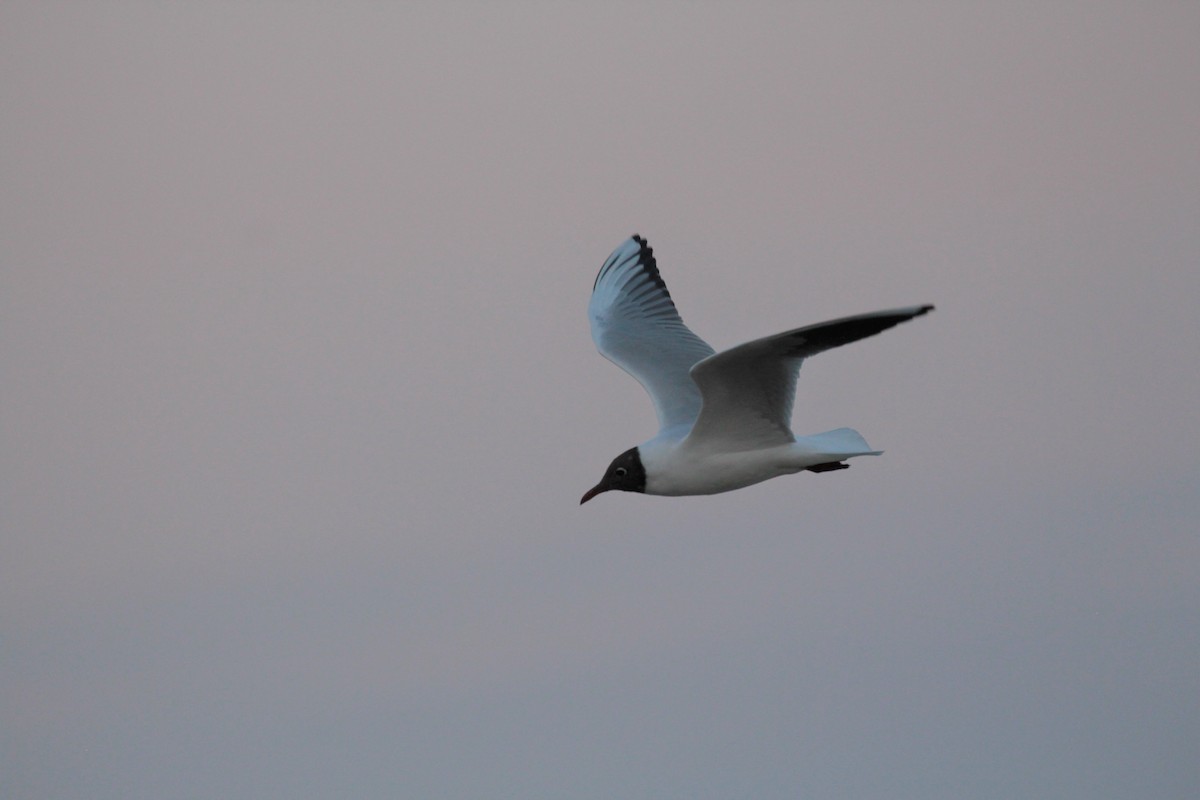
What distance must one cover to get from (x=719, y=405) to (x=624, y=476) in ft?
3.24

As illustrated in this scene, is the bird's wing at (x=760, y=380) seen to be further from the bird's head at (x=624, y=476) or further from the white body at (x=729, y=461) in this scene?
the bird's head at (x=624, y=476)

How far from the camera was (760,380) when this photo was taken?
8289 millimetres

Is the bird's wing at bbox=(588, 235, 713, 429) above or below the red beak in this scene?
above

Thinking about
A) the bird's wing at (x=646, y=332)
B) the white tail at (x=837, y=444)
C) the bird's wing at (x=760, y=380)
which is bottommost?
the white tail at (x=837, y=444)

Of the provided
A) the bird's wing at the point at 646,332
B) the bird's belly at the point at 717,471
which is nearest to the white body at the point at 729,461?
the bird's belly at the point at 717,471

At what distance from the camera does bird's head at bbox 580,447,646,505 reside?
9.10m

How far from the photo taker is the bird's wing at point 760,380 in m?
7.20

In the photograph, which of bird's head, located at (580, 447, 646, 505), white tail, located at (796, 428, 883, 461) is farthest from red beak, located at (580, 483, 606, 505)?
white tail, located at (796, 428, 883, 461)

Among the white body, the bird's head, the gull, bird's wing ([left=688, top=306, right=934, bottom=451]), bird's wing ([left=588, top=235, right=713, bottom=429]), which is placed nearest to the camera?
bird's wing ([left=688, top=306, right=934, bottom=451])

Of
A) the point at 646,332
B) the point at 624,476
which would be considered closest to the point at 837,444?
the point at 624,476

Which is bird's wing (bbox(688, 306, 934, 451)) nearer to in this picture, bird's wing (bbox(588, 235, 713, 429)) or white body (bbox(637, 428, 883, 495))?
white body (bbox(637, 428, 883, 495))

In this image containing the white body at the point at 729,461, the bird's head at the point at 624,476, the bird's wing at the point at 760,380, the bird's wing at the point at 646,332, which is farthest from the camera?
the bird's wing at the point at 646,332

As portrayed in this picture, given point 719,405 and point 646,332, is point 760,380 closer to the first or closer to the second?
point 719,405

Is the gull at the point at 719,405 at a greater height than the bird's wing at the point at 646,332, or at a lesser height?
lesser
